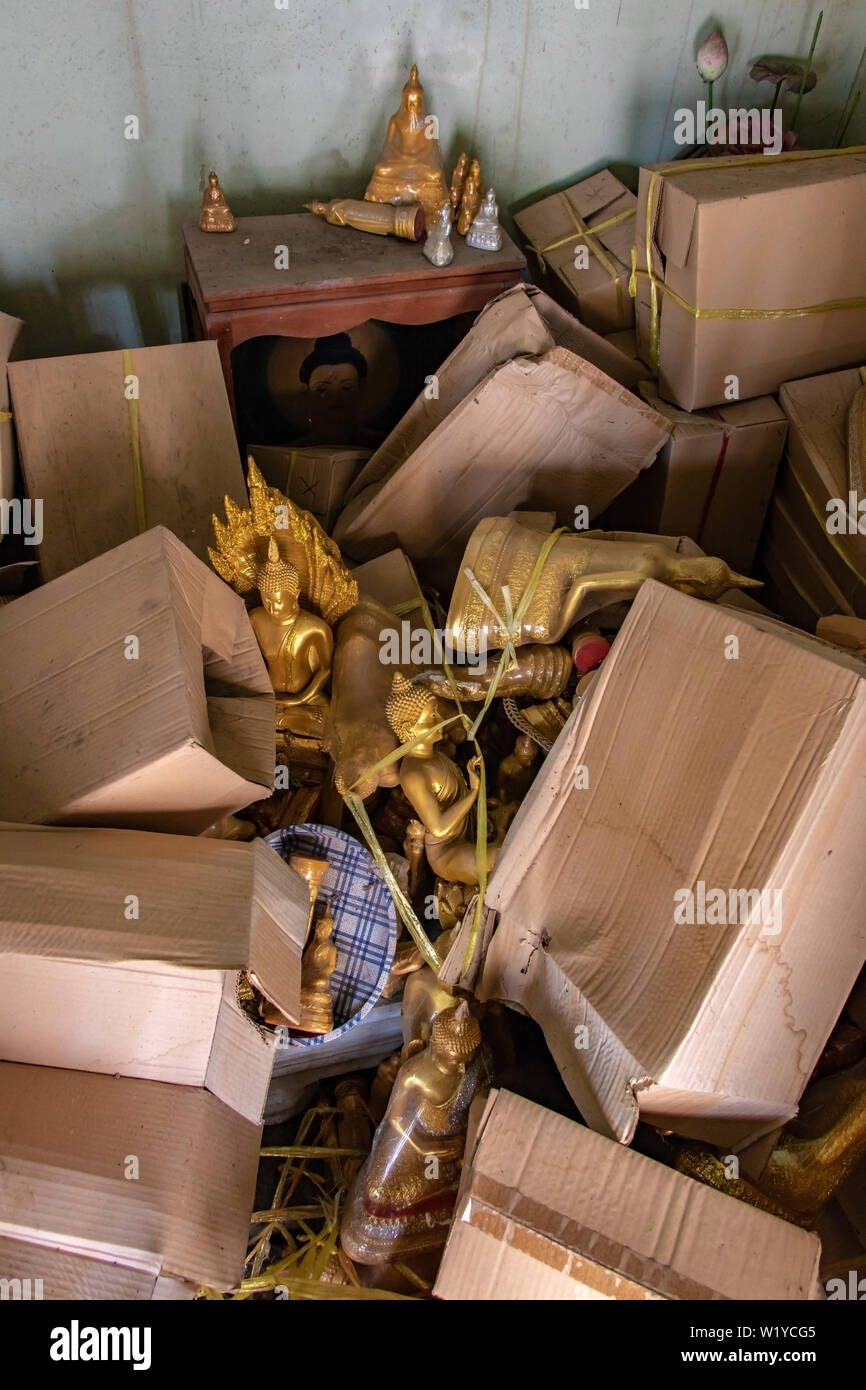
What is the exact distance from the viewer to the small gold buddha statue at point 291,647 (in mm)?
1807

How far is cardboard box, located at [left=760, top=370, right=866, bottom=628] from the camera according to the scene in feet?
6.63

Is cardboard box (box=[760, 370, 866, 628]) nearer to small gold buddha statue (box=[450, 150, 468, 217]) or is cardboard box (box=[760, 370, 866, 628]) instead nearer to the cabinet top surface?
the cabinet top surface

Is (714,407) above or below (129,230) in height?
below

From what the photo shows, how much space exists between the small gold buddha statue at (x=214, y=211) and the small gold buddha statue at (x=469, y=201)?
0.59m

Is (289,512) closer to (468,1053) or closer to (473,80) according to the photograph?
(468,1053)

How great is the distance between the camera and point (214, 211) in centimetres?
237

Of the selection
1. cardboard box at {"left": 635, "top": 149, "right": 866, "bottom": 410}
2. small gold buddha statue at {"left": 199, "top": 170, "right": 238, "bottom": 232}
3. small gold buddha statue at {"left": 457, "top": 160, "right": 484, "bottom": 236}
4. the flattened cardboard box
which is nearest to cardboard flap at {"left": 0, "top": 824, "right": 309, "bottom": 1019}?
the flattened cardboard box

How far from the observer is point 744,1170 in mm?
1490

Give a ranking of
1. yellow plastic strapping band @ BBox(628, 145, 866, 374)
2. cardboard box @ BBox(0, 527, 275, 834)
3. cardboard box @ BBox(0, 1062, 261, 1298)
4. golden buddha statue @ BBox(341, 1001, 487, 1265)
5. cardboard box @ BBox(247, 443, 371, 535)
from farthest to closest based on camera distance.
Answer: cardboard box @ BBox(247, 443, 371, 535), yellow plastic strapping band @ BBox(628, 145, 866, 374), golden buddha statue @ BBox(341, 1001, 487, 1265), cardboard box @ BBox(0, 527, 275, 834), cardboard box @ BBox(0, 1062, 261, 1298)

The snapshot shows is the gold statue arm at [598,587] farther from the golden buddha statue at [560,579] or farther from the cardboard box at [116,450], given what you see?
the cardboard box at [116,450]

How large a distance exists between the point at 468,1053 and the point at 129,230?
2244mm

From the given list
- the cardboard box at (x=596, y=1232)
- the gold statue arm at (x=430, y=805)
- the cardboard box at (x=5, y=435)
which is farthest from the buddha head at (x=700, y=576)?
the cardboard box at (x=5, y=435)

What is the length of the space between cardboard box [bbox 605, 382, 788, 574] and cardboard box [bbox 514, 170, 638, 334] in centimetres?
28

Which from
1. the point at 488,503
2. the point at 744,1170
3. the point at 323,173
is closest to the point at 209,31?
the point at 323,173
